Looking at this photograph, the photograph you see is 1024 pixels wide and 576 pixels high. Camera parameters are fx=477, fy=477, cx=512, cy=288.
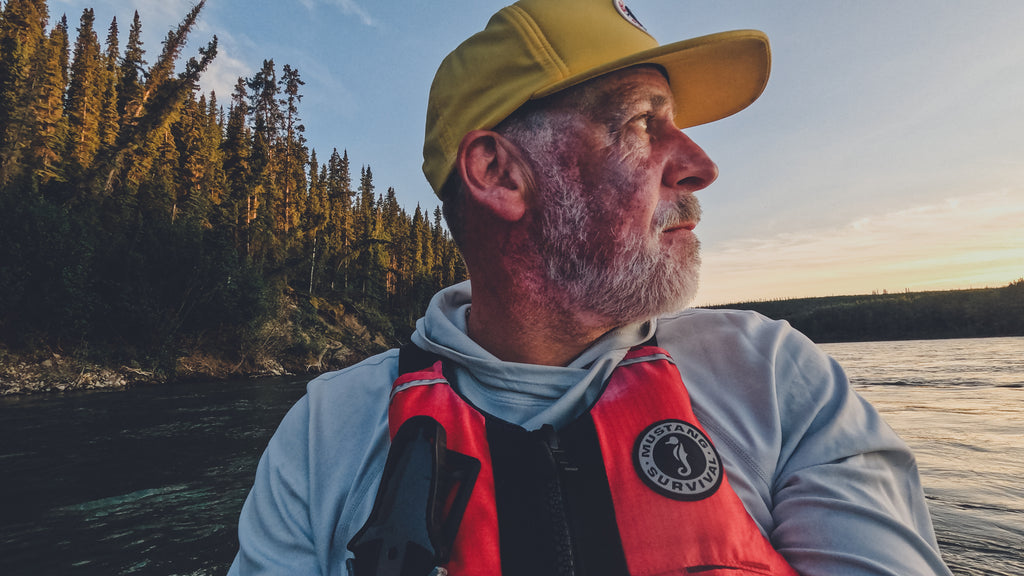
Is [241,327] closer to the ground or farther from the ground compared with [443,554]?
farther from the ground

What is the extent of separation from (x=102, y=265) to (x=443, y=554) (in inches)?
1073

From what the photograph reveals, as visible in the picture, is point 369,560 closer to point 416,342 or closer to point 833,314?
point 416,342

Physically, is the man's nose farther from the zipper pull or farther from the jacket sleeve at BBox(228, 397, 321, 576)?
the jacket sleeve at BBox(228, 397, 321, 576)

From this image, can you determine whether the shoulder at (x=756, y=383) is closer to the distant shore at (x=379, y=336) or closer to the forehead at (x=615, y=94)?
the forehead at (x=615, y=94)

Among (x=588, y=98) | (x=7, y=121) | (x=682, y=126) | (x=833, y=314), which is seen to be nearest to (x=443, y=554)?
(x=588, y=98)

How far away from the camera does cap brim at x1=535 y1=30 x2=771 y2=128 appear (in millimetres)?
1270

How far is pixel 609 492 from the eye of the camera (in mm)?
1017

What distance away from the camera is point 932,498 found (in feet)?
17.6

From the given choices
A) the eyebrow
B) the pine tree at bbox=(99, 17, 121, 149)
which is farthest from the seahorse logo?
the pine tree at bbox=(99, 17, 121, 149)

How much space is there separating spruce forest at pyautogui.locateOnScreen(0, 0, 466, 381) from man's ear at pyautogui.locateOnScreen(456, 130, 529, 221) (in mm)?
15886

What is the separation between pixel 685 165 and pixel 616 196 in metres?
0.24

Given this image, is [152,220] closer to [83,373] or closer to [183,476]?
[83,373]

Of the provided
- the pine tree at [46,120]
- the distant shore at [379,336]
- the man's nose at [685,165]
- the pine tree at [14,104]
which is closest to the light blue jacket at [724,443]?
the man's nose at [685,165]

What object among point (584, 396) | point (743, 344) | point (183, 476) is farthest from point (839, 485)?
point (183, 476)
